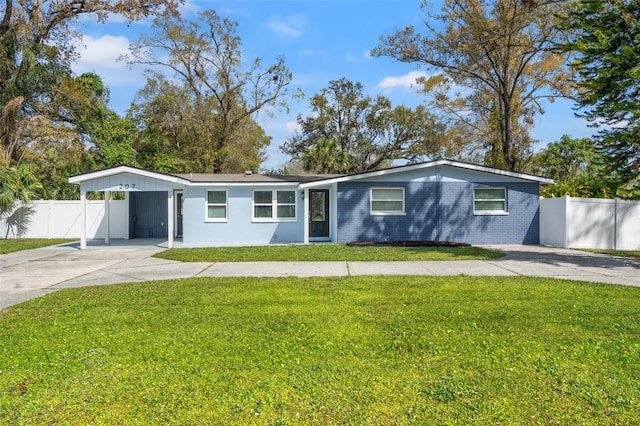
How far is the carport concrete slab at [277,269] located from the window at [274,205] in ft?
21.4

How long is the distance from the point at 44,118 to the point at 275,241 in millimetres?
15807

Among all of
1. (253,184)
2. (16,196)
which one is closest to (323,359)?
(253,184)

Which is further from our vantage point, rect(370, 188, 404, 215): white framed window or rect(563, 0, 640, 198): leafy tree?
rect(370, 188, 404, 215): white framed window

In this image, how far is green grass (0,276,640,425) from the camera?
3443mm

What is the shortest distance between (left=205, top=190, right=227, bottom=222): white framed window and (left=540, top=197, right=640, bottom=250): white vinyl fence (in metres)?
12.9

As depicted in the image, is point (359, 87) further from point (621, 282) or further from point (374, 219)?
point (621, 282)

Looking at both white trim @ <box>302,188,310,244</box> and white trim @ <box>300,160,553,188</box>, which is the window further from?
white trim @ <box>300,160,553,188</box>

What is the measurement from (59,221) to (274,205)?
36.8 feet

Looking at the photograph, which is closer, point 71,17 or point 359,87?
point 71,17

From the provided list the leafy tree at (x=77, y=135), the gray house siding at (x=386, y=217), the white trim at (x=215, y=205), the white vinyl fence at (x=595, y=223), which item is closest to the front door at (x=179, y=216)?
the white trim at (x=215, y=205)

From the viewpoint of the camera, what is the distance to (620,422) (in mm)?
3283

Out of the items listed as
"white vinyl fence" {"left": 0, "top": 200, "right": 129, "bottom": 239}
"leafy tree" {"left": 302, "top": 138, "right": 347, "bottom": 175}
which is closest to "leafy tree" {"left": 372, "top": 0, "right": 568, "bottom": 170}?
"leafy tree" {"left": 302, "top": 138, "right": 347, "bottom": 175}

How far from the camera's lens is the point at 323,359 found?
4477mm

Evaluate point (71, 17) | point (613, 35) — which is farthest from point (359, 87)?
point (613, 35)
